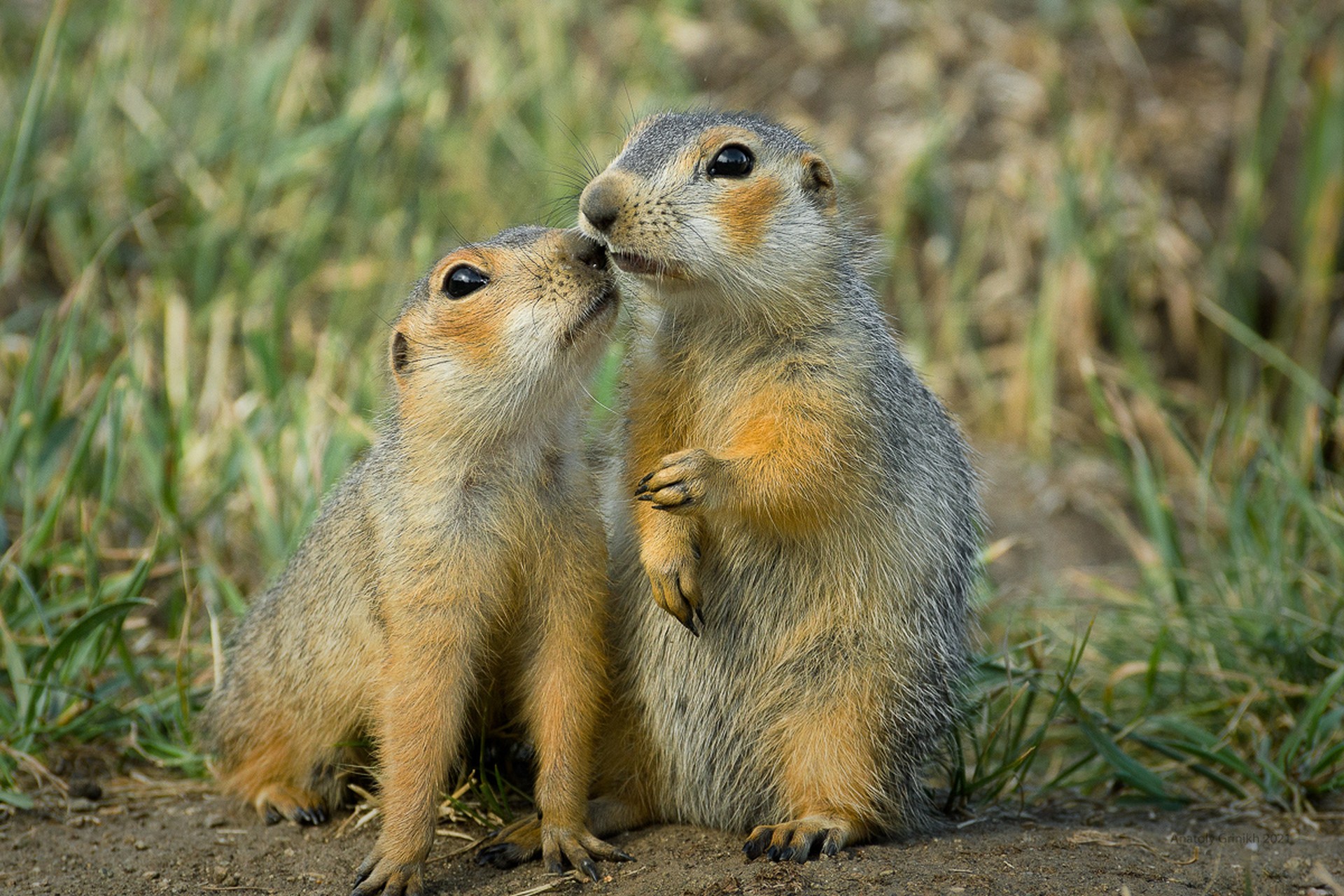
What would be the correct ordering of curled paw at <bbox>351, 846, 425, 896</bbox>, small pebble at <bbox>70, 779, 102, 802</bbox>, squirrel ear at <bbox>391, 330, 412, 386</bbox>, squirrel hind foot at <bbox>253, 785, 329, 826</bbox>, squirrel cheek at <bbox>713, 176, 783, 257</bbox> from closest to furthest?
curled paw at <bbox>351, 846, 425, 896</bbox> → squirrel cheek at <bbox>713, 176, 783, 257</bbox> → squirrel ear at <bbox>391, 330, 412, 386</bbox> → squirrel hind foot at <bbox>253, 785, 329, 826</bbox> → small pebble at <bbox>70, 779, 102, 802</bbox>

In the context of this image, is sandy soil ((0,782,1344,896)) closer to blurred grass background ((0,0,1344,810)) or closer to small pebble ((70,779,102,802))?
small pebble ((70,779,102,802))

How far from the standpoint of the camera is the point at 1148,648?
20.0 feet

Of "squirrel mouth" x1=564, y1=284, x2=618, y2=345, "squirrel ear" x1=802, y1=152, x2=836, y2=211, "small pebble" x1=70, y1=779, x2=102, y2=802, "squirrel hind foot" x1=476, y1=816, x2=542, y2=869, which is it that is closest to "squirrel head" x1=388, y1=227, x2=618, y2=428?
"squirrel mouth" x1=564, y1=284, x2=618, y2=345

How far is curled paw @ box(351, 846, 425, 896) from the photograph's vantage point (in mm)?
3916

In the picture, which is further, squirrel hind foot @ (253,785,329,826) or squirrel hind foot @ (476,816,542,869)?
squirrel hind foot @ (253,785,329,826)

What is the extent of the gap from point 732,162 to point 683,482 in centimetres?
A: 102

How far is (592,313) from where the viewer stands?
4.05 m

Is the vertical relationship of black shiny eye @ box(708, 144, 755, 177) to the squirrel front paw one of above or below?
above

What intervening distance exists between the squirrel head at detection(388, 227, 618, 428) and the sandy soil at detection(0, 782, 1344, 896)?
56.8 inches

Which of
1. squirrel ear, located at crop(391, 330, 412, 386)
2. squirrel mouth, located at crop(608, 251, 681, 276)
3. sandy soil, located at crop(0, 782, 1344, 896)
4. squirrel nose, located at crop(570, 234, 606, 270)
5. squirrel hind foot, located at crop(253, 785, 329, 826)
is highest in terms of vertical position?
squirrel nose, located at crop(570, 234, 606, 270)

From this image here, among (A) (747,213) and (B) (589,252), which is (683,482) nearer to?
(B) (589,252)

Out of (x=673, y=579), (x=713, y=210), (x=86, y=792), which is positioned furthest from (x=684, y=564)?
(x=86, y=792)

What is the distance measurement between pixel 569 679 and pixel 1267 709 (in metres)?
2.96

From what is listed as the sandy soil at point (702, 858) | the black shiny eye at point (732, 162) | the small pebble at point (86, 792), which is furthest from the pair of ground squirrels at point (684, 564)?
the small pebble at point (86, 792)
